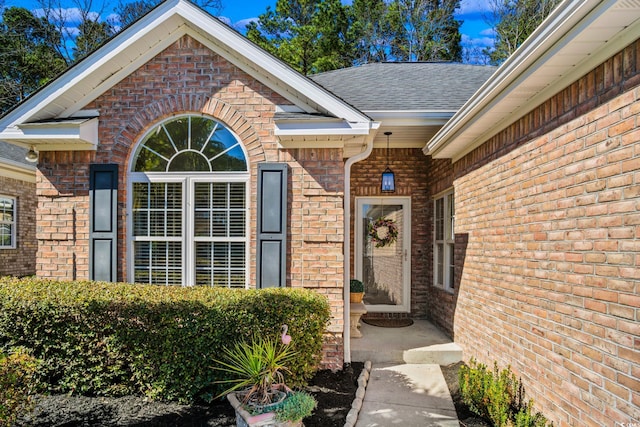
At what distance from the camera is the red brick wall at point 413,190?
7656 millimetres

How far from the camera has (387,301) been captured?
7.80 m

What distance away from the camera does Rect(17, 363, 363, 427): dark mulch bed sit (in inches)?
150

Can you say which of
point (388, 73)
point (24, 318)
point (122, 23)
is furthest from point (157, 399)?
point (122, 23)

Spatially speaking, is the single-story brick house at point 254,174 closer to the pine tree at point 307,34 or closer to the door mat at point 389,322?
the door mat at point 389,322

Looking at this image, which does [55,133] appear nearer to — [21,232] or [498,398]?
[498,398]

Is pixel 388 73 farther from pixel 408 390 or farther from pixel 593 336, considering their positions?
pixel 593 336

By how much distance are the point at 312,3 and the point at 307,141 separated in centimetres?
1759

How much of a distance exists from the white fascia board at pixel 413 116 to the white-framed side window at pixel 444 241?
1378 mm

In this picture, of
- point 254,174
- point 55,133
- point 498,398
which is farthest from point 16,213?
point 498,398

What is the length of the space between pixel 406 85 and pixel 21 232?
35.0 ft

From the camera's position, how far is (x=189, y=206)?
5.45 m

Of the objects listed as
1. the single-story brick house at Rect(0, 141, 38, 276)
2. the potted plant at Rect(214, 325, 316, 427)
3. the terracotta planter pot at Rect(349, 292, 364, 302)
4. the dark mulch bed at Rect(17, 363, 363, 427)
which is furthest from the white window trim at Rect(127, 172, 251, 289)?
the single-story brick house at Rect(0, 141, 38, 276)

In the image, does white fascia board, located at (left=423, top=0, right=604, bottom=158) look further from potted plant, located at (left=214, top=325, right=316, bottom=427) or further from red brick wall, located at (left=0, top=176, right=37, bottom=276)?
red brick wall, located at (left=0, top=176, right=37, bottom=276)

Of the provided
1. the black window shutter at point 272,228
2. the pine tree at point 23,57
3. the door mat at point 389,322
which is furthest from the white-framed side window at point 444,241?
the pine tree at point 23,57
